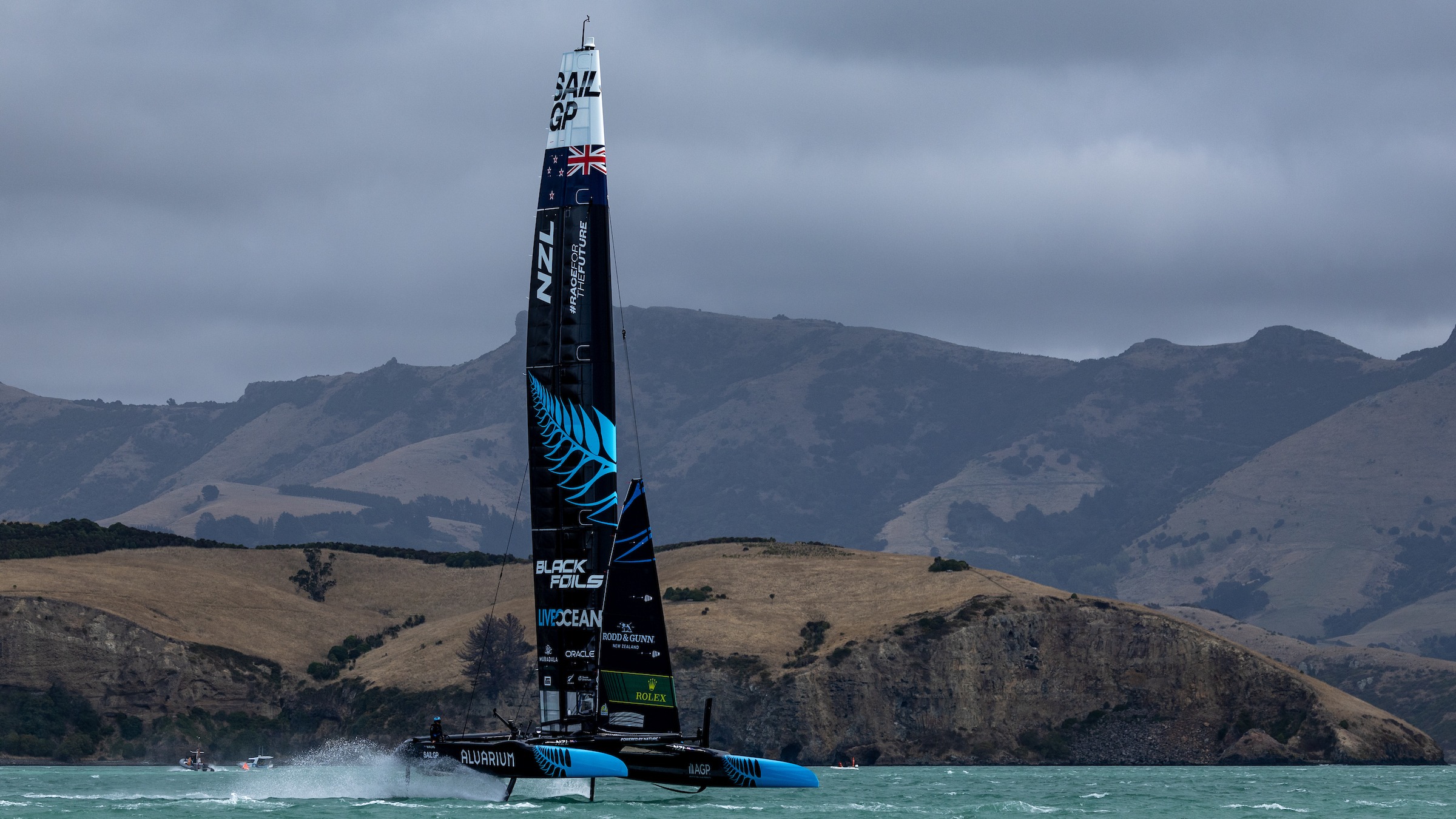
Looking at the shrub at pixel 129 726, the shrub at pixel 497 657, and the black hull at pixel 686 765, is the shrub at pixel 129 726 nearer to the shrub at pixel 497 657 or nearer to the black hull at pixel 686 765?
the shrub at pixel 497 657

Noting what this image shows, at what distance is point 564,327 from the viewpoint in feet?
150

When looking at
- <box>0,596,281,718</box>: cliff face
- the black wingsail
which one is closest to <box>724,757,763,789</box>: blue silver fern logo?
the black wingsail

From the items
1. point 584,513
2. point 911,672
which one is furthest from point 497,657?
point 584,513

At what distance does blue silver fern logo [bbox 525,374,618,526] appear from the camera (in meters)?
45.5

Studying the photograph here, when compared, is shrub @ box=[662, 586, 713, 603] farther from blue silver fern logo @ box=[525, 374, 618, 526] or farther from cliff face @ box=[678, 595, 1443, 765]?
blue silver fern logo @ box=[525, 374, 618, 526]

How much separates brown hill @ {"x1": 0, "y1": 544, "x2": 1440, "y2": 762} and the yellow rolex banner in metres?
71.4

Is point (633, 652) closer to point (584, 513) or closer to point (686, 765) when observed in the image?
point (686, 765)

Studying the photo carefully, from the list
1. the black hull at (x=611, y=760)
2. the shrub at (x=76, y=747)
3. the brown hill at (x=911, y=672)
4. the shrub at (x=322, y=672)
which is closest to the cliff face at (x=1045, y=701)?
the brown hill at (x=911, y=672)

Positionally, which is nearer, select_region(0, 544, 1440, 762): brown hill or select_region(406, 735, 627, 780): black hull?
select_region(406, 735, 627, 780): black hull

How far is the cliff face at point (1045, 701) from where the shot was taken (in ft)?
381

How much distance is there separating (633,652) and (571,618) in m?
1.97

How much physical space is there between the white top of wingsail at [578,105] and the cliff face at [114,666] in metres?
87.7

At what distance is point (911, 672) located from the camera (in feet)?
396

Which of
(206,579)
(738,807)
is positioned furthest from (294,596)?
(738,807)
